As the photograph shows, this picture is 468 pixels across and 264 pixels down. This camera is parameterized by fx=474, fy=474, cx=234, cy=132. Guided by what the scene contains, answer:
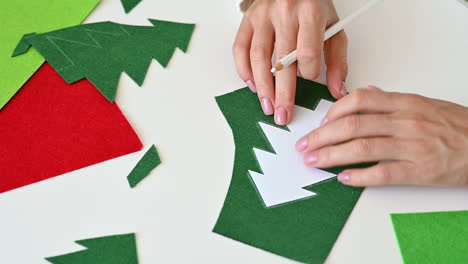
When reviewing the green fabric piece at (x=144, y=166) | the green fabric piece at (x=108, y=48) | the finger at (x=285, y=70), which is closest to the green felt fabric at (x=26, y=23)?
the green fabric piece at (x=108, y=48)

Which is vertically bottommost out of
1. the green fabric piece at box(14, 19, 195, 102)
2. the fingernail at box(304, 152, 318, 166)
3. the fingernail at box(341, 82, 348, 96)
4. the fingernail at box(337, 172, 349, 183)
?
the fingernail at box(337, 172, 349, 183)

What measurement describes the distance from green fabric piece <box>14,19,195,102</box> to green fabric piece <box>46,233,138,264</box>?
27 cm

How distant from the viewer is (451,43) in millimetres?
944

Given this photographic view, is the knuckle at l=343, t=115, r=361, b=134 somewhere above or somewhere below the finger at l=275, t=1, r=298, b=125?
below

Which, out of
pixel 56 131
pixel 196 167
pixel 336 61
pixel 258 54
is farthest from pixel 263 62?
pixel 56 131

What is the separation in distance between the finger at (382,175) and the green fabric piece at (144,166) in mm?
299

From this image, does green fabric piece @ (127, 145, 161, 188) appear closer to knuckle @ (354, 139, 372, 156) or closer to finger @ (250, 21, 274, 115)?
finger @ (250, 21, 274, 115)

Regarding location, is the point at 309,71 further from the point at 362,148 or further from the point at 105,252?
the point at 105,252

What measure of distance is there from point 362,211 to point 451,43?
44 centimetres

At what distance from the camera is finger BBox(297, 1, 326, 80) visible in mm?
822

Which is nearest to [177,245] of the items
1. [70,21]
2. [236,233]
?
[236,233]

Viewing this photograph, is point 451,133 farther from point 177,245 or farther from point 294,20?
point 177,245

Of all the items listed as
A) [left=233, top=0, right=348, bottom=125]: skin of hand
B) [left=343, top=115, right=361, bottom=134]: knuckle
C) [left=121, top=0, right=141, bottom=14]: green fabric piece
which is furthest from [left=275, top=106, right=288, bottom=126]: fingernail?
[left=121, top=0, right=141, bottom=14]: green fabric piece

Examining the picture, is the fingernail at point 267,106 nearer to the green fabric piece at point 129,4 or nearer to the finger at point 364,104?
Answer: the finger at point 364,104
